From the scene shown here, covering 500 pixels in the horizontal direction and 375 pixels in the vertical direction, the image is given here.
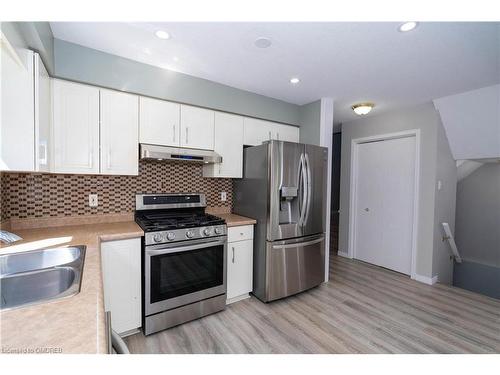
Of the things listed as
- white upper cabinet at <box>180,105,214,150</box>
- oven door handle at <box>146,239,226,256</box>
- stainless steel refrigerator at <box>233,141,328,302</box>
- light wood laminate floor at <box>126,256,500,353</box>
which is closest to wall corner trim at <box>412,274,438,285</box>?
light wood laminate floor at <box>126,256,500,353</box>

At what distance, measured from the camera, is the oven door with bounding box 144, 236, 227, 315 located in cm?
191

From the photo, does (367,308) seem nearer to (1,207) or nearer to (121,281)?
(121,281)

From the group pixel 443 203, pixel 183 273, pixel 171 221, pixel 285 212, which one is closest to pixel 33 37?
pixel 171 221

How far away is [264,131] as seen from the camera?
2926mm

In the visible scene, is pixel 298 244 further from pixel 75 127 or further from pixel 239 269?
pixel 75 127

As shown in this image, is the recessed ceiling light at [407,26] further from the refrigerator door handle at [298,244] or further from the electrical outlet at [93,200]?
the electrical outlet at [93,200]

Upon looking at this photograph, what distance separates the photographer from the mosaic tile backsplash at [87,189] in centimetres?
187

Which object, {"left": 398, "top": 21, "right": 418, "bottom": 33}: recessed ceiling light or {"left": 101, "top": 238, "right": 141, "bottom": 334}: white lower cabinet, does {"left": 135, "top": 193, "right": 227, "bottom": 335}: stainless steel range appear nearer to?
{"left": 101, "top": 238, "right": 141, "bottom": 334}: white lower cabinet

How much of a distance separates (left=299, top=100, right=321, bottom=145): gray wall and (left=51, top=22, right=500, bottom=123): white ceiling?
330 mm

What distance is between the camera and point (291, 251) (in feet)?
8.27

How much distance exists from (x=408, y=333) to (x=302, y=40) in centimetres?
263

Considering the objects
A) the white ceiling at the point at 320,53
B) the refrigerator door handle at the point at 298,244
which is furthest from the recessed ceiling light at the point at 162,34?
the refrigerator door handle at the point at 298,244

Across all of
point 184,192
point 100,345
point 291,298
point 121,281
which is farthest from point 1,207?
point 291,298
